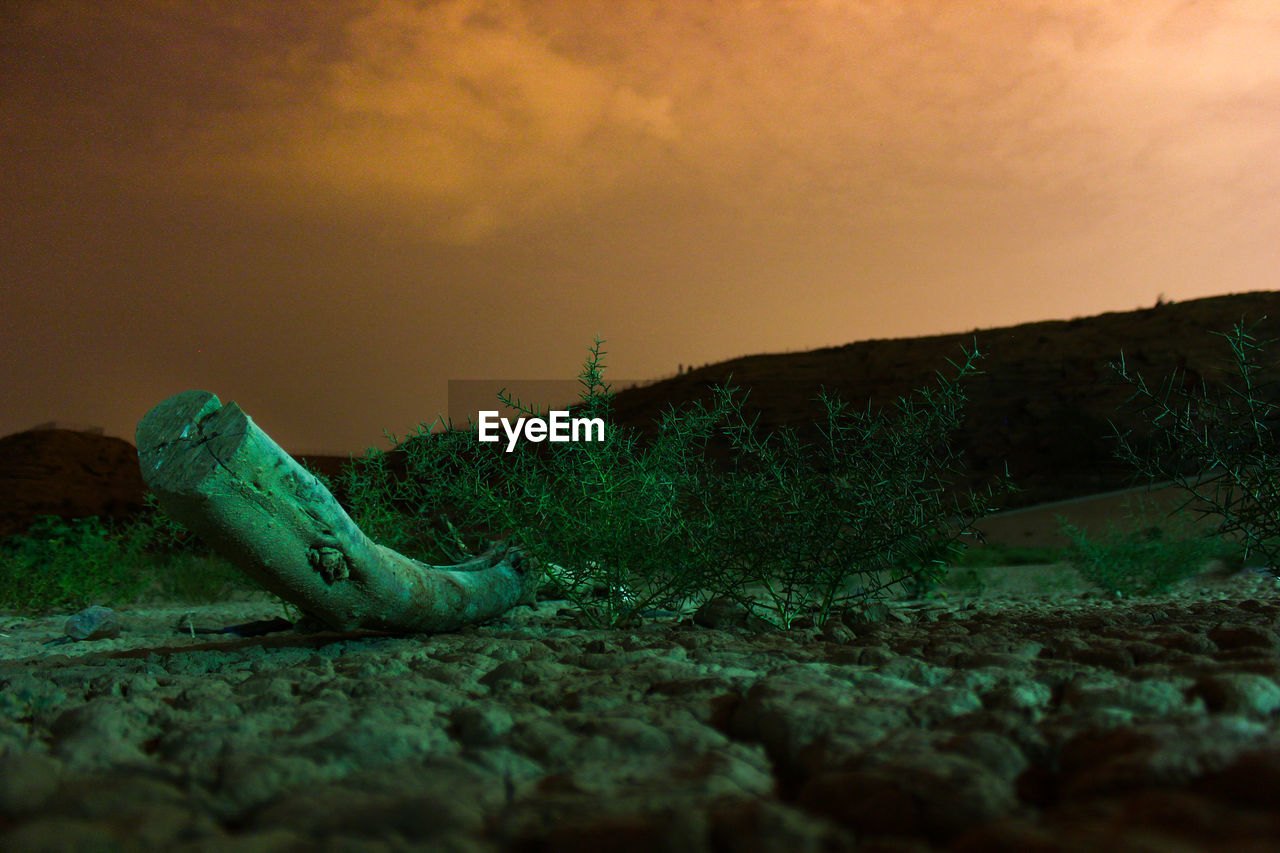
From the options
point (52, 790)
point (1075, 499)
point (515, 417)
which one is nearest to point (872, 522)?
point (515, 417)

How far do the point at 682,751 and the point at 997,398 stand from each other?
18.7m

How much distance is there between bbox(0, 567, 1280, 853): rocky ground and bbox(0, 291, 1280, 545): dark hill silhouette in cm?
1308

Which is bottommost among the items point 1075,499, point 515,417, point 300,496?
point 1075,499

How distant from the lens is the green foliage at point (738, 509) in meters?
4.00

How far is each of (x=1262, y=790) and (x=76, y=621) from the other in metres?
5.78

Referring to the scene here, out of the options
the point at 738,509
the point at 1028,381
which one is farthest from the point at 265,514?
the point at 1028,381

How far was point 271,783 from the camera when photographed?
4.95ft

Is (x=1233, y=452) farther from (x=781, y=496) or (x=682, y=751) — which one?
(x=682, y=751)

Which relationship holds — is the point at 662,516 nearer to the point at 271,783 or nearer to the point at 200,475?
the point at 200,475

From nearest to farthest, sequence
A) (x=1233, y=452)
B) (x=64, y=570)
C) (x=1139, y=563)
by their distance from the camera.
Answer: (x=1233, y=452), (x=64, y=570), (x=1139, y=563)

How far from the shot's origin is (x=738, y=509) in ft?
13.8

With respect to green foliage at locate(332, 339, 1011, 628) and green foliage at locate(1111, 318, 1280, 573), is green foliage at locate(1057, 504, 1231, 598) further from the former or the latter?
green foliage at locate(332, 339, 1011, 628)

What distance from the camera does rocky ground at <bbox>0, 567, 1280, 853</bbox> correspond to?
3.99 ft

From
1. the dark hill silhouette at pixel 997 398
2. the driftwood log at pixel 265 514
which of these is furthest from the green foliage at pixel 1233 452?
the dark hill silhouette at pixel 997 398
